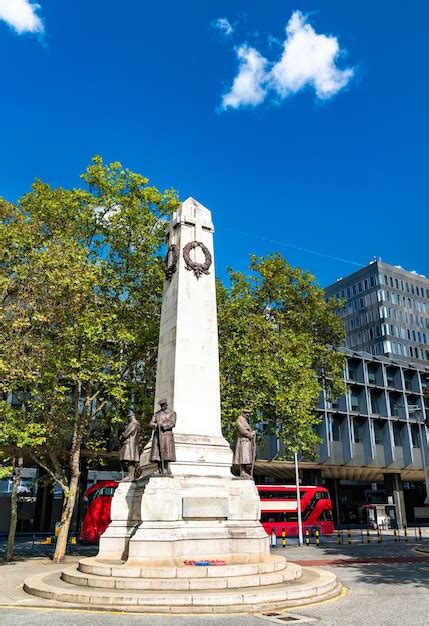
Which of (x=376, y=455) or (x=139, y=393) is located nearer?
(x=139, y=393)

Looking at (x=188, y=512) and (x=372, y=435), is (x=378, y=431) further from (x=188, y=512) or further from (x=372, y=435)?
(x=188, y=512)

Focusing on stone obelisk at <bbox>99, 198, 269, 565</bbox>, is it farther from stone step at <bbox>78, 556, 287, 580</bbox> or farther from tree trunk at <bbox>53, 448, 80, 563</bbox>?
tree trunk at <bbox>53, 448, 80, 563</bbox>

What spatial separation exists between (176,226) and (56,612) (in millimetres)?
11306

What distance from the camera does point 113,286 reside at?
2309 cm

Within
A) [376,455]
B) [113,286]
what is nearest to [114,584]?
[113,286]

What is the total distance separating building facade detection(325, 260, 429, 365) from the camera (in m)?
77.7

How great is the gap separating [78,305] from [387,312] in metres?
65.0

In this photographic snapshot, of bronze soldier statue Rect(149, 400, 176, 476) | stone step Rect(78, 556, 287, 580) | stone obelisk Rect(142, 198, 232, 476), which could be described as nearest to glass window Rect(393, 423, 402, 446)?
stone obelisk Rect(142, 198, 232, 476)

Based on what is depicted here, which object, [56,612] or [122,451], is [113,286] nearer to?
[122,451]

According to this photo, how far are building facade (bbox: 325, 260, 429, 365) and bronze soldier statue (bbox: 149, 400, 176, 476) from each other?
67.3 m

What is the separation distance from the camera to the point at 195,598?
9.29 m

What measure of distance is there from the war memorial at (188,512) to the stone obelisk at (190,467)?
1.1 inches

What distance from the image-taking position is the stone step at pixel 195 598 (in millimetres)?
9195

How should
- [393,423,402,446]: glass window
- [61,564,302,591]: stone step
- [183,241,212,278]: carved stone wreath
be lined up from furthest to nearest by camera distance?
[393,423,402,446]: glass window < [183,241,212,278]: carved stone wreath < [61,564,302,591]: stone step
